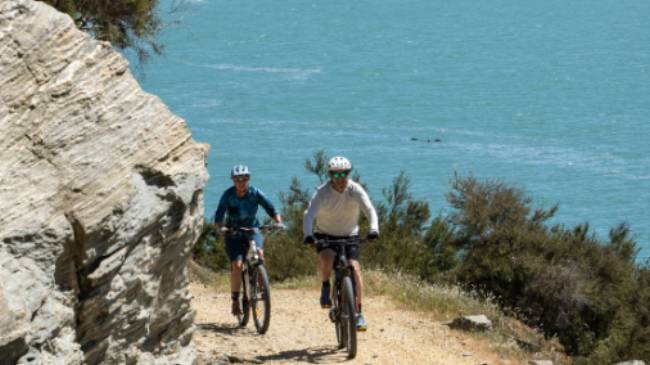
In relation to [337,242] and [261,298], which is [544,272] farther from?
[337,242]

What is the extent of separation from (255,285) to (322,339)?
113 cm

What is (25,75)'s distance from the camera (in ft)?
26.8

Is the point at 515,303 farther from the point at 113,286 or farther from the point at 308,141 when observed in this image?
the point at 308,141

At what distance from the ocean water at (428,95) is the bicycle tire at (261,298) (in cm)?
4388

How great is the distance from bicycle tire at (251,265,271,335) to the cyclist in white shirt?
107cm

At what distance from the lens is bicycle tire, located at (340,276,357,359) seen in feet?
39.2

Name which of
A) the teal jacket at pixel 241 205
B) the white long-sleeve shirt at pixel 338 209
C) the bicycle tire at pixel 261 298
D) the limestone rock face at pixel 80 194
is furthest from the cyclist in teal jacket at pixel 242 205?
the limestone rock face at pixel 80 194

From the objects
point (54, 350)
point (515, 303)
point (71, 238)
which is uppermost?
point (71, 238)

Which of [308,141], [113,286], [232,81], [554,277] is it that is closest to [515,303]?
[554,277]

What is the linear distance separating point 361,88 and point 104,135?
419ft

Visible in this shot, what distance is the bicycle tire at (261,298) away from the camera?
13055 mm

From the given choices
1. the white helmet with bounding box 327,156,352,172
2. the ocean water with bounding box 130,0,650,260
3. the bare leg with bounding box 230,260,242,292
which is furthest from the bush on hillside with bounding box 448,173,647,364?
the ocean water with bounding box 130,0,650,260

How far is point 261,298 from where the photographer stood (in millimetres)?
13289

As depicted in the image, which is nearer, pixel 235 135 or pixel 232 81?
pixel 235 135
